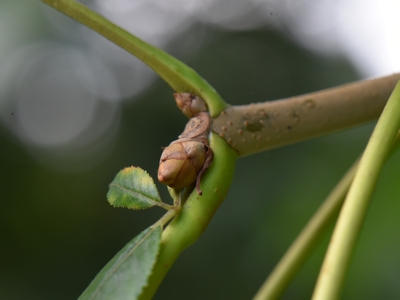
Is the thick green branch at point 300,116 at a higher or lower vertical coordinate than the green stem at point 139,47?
higher

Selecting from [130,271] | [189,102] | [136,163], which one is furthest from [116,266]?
[136,163]

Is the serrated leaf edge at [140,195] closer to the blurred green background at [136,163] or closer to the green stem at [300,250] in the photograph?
the green stem at [300,250]

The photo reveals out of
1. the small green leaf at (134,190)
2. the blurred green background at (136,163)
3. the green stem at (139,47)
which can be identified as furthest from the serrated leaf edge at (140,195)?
the blurred green background at (136,163)

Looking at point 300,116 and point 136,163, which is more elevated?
point 136,163

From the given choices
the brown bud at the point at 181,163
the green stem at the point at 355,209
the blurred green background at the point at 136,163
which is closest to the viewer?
the green stem at the point at 355,209

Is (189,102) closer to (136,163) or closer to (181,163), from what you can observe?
(181,163)

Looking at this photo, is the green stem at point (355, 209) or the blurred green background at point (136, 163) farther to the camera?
the blurred green background at point (136, 163)

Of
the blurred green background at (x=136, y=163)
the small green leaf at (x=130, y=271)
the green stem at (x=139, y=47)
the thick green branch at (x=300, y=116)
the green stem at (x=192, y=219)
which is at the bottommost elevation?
the small green leaf at (x=130, y=271)
